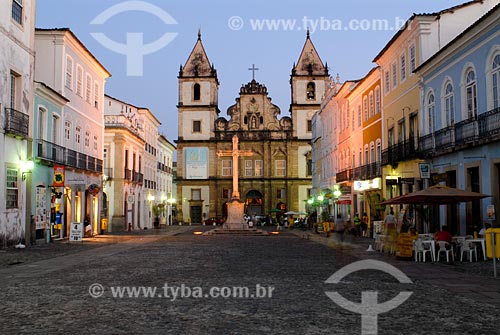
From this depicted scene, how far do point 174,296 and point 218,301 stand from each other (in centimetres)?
90

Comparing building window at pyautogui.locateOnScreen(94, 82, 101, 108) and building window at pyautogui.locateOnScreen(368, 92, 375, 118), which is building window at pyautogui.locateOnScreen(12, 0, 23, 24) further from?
building window at pyautogui.locateOnScreen(368, 92, 375, 118)

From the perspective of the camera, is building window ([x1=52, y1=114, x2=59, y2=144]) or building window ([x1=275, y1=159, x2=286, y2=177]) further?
building window ([x1=275, y1=159, x2=286, y2=177])

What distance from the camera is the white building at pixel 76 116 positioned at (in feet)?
94.6

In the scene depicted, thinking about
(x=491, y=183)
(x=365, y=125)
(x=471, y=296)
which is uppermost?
(x=365, y=125)

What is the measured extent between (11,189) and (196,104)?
5008 centimetres

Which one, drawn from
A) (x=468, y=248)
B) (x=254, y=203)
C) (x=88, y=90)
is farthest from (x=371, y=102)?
(x=254, y=203)

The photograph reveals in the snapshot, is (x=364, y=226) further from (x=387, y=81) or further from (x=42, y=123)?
(x=42, y=123)

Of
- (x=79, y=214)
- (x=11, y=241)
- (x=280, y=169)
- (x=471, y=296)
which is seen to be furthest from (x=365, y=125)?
(x=280, y=169)

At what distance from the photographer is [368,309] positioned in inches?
347

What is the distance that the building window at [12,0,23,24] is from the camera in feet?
73.6

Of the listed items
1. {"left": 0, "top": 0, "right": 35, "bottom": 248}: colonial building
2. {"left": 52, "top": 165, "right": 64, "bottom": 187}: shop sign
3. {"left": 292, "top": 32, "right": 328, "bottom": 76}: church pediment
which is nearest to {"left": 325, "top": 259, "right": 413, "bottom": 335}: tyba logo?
{"left": 0, "top": 0, "right": 35, "bottom": 248}: colonial building

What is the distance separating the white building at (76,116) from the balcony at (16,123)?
3.66 m

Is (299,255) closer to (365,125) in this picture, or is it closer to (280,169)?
(365,125)

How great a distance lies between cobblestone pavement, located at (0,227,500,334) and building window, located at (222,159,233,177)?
181ft
